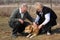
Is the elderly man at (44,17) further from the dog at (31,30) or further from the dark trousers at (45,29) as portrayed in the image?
the dog at (31,30)

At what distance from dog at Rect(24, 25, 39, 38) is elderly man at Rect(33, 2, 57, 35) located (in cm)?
16

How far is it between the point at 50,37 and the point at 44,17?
0.68 metres

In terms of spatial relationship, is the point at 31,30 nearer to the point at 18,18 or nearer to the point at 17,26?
the point at 17,26

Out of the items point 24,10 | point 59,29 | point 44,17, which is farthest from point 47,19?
point 59,29

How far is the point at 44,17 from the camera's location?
9070mm

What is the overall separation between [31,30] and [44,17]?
599 millimetres

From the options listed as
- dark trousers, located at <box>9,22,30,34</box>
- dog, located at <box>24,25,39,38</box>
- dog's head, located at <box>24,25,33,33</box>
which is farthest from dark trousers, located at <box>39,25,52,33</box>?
dark trousers, located at <box>9,22,30,34</box>

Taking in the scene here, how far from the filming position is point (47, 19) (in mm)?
8875

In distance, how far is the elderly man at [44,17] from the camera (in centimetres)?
886

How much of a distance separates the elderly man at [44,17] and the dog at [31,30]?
0.16 metres

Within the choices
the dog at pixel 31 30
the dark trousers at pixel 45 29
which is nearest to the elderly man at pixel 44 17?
the dark trousers at pixel 45 29

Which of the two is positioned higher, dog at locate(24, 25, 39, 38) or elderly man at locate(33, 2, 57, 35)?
elderly man at locate(33, 2, 57, 35)

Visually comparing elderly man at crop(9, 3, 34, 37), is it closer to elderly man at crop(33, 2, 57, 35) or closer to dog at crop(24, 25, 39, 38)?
dog at crop(24, 25, 39, 38)

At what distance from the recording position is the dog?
29.8ft
